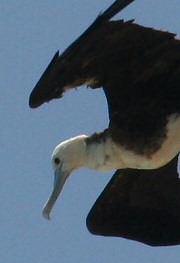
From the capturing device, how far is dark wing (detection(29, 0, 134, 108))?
20031 mm

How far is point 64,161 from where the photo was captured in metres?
21.7

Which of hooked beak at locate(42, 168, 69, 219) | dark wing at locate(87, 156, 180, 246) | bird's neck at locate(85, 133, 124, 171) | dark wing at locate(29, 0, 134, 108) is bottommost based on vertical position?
dark wing at locate(87, 156, 180, 246)

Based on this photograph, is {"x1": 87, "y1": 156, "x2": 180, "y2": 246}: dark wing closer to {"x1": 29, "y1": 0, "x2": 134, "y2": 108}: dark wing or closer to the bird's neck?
the bird's neck

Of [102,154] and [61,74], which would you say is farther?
[102,154]

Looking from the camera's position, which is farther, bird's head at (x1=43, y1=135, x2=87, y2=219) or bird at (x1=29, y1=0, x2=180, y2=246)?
bird's head at (x1=43, y1=135, x2=87, y2=219)

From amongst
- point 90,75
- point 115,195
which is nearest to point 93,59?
point 90,75

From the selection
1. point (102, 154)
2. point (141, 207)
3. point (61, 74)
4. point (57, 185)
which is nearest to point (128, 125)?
point (102, 154)

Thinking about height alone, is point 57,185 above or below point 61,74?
below

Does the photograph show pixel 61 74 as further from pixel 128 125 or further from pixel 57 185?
pixel 57 185

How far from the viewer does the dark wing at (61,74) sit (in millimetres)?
20031

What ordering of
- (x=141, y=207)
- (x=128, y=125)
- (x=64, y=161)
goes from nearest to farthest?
(x=128, y=125), (x=64, y=161), (x=141, y=207)

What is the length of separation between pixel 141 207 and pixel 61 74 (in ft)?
9.40

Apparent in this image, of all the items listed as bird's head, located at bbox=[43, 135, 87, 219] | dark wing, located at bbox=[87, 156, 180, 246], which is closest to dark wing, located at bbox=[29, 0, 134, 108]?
bird's head, located at bbox=[43, 135, 87, 219]

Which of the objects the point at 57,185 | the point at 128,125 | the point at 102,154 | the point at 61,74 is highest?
the point at 61,74
